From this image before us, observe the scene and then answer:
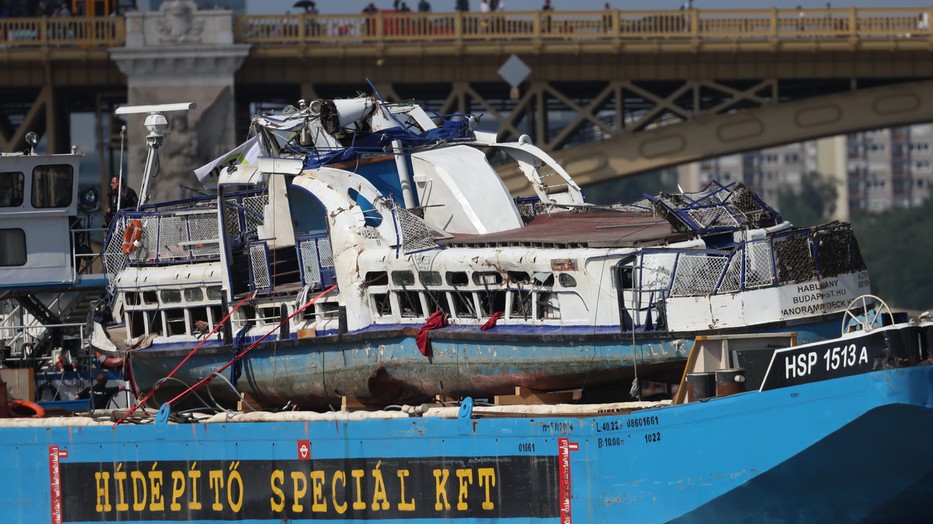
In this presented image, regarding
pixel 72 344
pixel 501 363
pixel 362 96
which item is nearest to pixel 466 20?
pixel 72 344

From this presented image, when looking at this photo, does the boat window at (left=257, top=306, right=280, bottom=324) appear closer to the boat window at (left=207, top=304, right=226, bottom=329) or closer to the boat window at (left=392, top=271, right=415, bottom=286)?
the boat window at (left=207, top=304, right=226, bottom=329)

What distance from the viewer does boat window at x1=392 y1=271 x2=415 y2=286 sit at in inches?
1294

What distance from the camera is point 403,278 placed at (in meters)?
32.9

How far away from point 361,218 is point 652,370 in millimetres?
6122

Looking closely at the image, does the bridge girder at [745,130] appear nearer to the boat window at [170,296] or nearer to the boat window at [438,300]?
the boat window at [170,296]

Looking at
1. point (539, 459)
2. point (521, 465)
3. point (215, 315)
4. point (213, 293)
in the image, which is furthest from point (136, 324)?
point (539, 459)

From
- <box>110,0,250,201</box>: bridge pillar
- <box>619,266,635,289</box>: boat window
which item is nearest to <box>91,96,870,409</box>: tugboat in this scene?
<box>619,266,635,289</box>: boat window

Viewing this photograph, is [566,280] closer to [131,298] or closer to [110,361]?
[131,298]

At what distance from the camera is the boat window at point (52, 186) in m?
40.3

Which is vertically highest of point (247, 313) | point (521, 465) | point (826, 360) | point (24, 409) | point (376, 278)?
point (376, 278)

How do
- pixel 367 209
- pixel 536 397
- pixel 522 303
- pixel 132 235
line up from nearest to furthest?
pixel 522 303, pixel 536 397, pixel 367 209, pixel 132 235

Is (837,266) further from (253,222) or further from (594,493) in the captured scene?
(253,222)

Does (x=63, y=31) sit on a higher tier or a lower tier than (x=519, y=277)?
higher

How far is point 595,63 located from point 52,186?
27.5 metres
